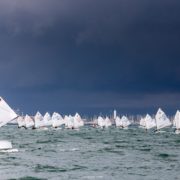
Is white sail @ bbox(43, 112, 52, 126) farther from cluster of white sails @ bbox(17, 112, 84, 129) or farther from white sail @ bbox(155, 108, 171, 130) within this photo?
white sail @ bbox(155, 108, 171, 130)

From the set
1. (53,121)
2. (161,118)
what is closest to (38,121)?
(53,121)

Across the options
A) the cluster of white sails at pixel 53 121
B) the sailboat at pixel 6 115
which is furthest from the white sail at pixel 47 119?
the sailboat at pixel 6 115

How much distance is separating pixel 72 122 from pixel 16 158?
144680 mm

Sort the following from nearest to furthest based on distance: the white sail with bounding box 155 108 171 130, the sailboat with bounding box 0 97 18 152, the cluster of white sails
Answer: the sailboat with bounding box 0 97 18 152, the white sail with bounding box 155 108 171 130, the cluster of white sails

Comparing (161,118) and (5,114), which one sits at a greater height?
(161,118)

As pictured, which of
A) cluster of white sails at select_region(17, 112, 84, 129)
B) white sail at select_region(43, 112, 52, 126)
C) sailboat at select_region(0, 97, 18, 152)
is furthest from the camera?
white sail at select_region(43, 112, 52, 126)

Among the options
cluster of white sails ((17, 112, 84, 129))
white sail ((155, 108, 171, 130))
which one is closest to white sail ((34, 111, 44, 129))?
cluster of white sails ((17, 112, 84, 129))

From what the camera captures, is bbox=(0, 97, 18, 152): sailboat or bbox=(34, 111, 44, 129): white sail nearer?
bbox=(0, 97, 18, 152): sailboat

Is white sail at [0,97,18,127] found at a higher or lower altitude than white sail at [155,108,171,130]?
lower

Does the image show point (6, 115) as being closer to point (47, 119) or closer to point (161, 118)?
point (161, 118)

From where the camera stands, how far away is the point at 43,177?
129ft

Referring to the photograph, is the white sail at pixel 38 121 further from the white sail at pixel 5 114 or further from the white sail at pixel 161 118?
the white sail at pixel 5 114

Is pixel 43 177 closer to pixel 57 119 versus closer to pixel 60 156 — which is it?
pixel 60 156

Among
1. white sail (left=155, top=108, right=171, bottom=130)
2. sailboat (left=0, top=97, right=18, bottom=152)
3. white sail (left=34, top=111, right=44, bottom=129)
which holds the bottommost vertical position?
sailboat (left=0, top=97, right=18, bottom=152)
